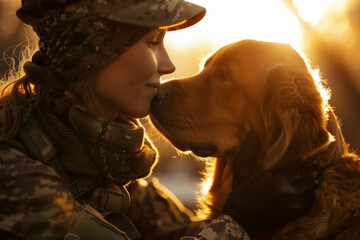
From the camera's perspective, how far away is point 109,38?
2.13 m

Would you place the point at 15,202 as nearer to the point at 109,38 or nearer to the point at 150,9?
the point at 109,38

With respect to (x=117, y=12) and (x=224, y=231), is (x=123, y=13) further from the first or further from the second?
(x=224, y=231)

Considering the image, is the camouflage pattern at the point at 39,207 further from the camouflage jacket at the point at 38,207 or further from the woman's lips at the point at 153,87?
the woman's lips at the point at 153,87

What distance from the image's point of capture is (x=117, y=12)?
2074 mm

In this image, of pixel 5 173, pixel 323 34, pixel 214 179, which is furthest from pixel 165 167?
pixel 5 173

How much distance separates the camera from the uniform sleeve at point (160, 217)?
7.32ft

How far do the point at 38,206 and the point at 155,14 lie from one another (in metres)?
1.17

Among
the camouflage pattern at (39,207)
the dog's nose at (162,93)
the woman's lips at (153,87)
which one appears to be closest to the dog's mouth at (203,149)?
the dog's nose at (162,93)

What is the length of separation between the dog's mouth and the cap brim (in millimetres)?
890

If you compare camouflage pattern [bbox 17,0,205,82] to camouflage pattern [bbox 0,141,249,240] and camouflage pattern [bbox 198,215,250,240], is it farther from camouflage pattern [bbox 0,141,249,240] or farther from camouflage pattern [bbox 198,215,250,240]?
camouflage pattern [bbox 198,215,250,240]

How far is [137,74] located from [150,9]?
36 cm

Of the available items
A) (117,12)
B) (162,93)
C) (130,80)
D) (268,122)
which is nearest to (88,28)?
(117,12)

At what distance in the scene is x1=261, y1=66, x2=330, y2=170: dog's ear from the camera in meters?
2.19

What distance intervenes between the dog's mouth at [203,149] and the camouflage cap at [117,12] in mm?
900
